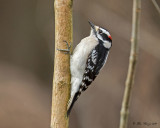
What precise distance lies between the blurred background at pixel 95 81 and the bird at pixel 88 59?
6.57 feet

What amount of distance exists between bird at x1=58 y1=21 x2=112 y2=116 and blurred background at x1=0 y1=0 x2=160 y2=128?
2.00m

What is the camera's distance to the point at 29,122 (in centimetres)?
669

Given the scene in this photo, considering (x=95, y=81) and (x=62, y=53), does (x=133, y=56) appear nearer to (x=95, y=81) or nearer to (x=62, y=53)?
(x=62, y=53)

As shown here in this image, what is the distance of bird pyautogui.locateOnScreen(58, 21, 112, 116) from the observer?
355 centimetres

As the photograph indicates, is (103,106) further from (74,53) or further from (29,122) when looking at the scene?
(74,53)

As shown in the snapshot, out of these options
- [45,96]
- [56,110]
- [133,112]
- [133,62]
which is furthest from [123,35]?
[133,62]

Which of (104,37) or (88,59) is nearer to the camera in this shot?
(88,59)

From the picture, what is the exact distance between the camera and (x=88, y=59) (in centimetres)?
385

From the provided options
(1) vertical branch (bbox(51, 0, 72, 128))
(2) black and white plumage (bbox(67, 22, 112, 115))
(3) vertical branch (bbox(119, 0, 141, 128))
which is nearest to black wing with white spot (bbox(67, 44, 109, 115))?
(2) black and white plumage (bbox(67, 22, 112, 115))

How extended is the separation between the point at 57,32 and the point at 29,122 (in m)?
3.81

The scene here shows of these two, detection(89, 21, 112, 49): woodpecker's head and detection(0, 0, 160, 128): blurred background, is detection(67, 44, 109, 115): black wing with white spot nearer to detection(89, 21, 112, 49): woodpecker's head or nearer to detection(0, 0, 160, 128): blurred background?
detection(89, 21, 112, 49): woodpecker's head

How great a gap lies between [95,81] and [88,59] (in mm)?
2850

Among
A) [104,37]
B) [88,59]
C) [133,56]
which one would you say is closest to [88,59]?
[88,59]

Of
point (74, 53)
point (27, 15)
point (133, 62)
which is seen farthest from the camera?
point (27, 15)
